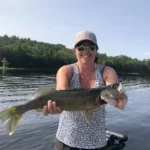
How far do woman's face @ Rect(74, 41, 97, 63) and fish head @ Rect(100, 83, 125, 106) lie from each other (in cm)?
60

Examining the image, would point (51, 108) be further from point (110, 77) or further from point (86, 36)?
point (86, 36)

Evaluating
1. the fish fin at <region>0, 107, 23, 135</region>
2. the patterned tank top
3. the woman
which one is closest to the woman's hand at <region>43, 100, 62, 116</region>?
the woman

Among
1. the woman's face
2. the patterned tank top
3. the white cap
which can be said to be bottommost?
the patterned tank top

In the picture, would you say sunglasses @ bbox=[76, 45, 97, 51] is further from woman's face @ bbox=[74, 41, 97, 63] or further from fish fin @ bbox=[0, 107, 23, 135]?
fish fin @ bbox=[0, 107, 23, 135]

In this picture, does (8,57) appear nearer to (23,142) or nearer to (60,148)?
(23,142)

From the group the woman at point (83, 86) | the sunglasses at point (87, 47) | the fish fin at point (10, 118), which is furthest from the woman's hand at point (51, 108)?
the sunglasses at point (87, 47)

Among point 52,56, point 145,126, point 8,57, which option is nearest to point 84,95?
point 145,126

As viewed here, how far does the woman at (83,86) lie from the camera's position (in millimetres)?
4043

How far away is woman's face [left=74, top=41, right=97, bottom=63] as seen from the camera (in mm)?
4089

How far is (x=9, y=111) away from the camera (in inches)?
160

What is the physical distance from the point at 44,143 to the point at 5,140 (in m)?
1.80

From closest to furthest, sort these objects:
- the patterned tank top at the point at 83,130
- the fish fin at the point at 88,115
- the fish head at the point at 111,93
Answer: the fish head at the point at 111,93, the fish fin at the point at 88,115, the patterned tank top at the point at 83,130

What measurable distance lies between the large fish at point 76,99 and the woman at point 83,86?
116 mm

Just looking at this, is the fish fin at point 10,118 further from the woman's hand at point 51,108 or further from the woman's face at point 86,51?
the woman's face at point 86,51
